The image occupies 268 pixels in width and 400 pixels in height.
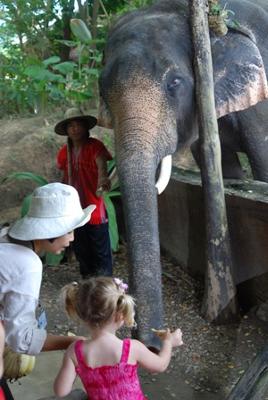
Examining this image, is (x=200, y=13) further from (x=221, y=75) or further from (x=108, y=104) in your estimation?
(x=108, y=104)

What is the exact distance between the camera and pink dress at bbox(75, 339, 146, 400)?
2.25 metres

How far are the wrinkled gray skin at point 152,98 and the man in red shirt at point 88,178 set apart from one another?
37 centimetres

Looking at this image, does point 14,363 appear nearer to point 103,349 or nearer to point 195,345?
point 103,349

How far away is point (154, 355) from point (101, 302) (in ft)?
1.13

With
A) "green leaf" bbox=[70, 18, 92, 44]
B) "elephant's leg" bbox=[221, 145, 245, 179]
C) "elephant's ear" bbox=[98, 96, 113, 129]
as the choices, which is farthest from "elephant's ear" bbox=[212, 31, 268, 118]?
"green leaf" bbox=[70, 18, 92, 44]

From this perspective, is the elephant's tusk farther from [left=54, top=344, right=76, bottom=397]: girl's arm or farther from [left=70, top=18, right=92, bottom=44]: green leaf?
[left=70, top=18, right=92, bottom=44]: green leaf

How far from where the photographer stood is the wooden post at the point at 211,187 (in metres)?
4.13

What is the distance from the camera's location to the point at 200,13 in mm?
4105

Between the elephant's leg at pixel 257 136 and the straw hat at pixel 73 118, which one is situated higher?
the straw hat at pixel 73 118

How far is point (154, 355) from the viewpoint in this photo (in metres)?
2.35

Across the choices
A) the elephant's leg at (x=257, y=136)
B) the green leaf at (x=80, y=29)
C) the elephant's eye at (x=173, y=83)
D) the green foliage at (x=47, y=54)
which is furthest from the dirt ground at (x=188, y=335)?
the elephant's eye at (x=173, y=83)

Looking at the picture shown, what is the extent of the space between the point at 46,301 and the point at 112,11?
18.1 ft

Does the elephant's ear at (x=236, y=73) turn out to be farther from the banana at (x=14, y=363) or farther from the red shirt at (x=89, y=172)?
the banana at (x=14, y=363)

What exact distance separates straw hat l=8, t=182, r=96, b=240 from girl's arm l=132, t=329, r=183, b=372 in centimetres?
53
